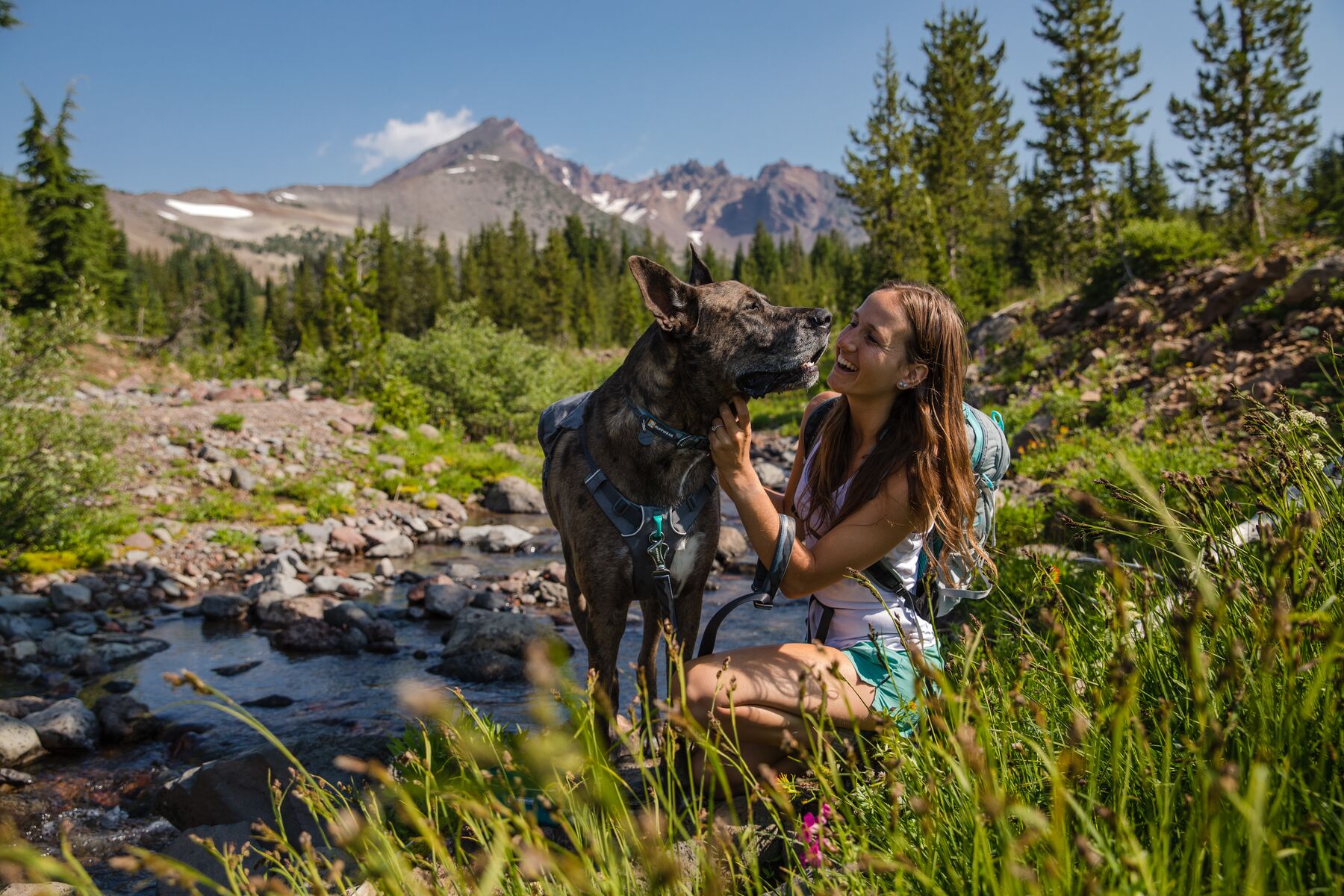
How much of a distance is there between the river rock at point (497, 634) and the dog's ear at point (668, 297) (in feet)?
13.7

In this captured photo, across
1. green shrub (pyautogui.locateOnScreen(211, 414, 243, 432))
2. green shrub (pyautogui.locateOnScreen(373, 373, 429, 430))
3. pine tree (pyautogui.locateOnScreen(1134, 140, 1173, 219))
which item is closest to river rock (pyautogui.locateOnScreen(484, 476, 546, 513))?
green shrub (pyautogui.locateOnScreen(211, 414, 243, 432))

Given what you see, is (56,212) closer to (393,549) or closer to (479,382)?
(479,382)

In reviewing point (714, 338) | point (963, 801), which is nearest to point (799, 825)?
point (963, 801)

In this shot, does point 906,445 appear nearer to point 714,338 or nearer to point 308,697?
point 714,338

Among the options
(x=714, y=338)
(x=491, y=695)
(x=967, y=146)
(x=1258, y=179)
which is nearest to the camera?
(x=714, y=338)

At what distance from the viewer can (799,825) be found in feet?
4.55

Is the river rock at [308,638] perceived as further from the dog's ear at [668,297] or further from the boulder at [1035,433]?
the boulder at [1035,433]

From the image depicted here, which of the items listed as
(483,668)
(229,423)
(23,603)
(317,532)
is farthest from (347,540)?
(483,668)

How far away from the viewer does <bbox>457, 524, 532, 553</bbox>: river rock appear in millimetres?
12094

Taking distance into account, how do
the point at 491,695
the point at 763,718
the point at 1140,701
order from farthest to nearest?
the point at 491,695
the point at 763,718
the point at 1140,701

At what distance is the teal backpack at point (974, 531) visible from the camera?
291cm

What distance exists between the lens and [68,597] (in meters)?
8.38

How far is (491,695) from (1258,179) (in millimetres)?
31720

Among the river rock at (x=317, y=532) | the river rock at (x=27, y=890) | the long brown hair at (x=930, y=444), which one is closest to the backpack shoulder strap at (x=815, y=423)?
the long brown hair at (x=930, y=444)
